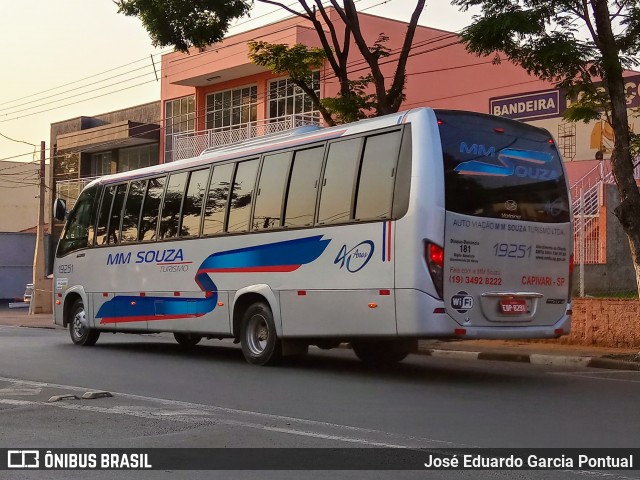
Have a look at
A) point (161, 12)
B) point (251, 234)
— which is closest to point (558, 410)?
point (251, 234)

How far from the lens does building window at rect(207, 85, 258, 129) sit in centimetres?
3506

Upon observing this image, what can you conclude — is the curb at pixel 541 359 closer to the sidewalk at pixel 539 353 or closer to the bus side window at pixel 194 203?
the sidewalk at pixel 539 353

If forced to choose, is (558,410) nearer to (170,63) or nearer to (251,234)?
(251,234)

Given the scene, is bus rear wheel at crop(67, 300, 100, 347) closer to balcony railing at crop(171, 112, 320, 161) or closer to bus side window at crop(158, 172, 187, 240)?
bus side window at crop(158, 172, 187, 240)

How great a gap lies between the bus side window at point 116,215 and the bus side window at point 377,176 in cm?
687

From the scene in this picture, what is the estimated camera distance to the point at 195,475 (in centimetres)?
669

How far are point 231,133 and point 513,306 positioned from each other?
2373 cm

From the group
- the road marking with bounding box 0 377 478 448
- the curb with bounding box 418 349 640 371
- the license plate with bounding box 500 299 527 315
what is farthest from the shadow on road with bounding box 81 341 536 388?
the road marking with bounding box 0 377 478 448

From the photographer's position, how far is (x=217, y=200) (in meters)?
15.4

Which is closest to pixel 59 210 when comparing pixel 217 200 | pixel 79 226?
pixel 79 226

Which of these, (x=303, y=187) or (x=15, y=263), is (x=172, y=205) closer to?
(x=303, y=187)

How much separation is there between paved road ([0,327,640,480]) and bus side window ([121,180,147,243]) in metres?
2.68

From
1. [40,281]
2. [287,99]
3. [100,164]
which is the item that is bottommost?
[40,281]

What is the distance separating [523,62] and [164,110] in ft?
85.7
